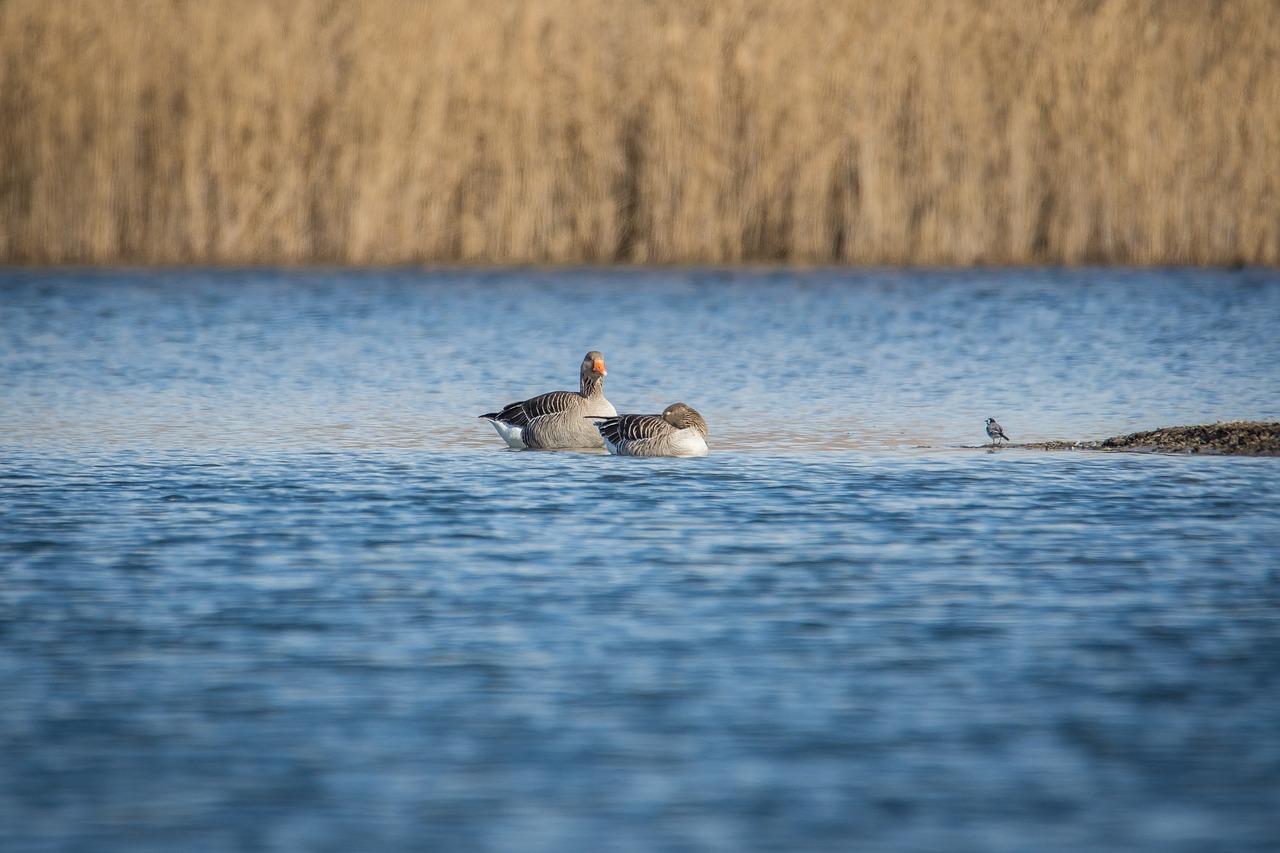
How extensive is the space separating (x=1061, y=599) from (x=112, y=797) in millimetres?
3765

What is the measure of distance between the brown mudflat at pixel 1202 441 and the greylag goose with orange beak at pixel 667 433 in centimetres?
203

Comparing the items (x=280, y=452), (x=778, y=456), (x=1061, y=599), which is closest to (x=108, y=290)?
(x=280, y=452)

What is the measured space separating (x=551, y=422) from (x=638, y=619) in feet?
15.4

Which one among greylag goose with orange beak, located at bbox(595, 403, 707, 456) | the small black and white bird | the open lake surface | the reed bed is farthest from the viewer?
the reed bed

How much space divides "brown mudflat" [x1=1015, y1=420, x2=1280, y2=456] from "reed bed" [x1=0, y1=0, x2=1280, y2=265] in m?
10.6

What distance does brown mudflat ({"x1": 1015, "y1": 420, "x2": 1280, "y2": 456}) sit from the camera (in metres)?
10.8

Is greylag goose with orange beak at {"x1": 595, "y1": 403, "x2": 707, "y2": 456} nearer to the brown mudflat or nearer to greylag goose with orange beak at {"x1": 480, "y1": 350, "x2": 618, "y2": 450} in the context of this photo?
greylag goose with orange beak at {"x1": 480, "y1": 350, "x2": 618, "y2": 450}

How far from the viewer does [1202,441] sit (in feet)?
35.9

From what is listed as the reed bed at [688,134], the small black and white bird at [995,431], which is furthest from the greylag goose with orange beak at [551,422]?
the reed bed at [688,134]

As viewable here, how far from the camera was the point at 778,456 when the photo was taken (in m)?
10.9

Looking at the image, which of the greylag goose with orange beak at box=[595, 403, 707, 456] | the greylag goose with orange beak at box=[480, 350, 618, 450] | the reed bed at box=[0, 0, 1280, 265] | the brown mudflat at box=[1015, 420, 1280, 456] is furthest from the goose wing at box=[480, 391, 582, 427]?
the reed bed at box=[0, 0, 1280, 265]

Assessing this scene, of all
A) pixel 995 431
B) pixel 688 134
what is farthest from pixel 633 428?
pixel 688 134

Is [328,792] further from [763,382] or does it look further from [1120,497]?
[763,382]

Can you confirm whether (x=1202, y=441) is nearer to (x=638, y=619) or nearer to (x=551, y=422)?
(x=551, y=422)
